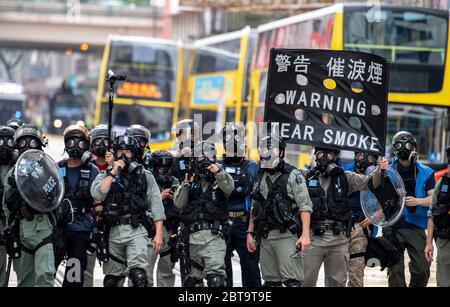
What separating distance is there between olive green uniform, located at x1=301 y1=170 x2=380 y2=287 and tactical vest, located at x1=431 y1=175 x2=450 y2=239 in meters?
0.72

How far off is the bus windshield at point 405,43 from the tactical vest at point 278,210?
10899mm

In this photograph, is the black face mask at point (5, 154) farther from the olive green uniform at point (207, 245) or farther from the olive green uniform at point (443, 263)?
the olive green uniform at point (443, 263)

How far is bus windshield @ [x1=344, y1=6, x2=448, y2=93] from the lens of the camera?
2141 centimetres

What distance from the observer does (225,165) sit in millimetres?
11438

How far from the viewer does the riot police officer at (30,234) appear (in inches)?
409

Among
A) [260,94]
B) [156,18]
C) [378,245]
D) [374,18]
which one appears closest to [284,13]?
[156,18]

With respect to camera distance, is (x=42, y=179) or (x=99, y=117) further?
(x=99, y=117)

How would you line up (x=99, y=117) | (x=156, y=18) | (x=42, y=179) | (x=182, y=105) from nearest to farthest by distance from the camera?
1. (x=42, y=179)
2. (x=99, y=117)
3. (x=182, y=105)
4. (x=156, y=18)

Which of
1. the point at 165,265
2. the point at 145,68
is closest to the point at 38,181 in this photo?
the point at 165,265

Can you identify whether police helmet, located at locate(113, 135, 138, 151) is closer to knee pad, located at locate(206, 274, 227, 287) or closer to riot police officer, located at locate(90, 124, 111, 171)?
riot police officer, located at locate(90, 124, 111, 171)

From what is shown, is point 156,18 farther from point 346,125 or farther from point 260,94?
point 346,125

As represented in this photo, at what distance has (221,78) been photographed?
99.0ft

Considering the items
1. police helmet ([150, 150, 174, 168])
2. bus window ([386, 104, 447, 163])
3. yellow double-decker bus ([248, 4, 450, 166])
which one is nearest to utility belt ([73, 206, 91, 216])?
police helmet ([150, 150, 174, 168])
